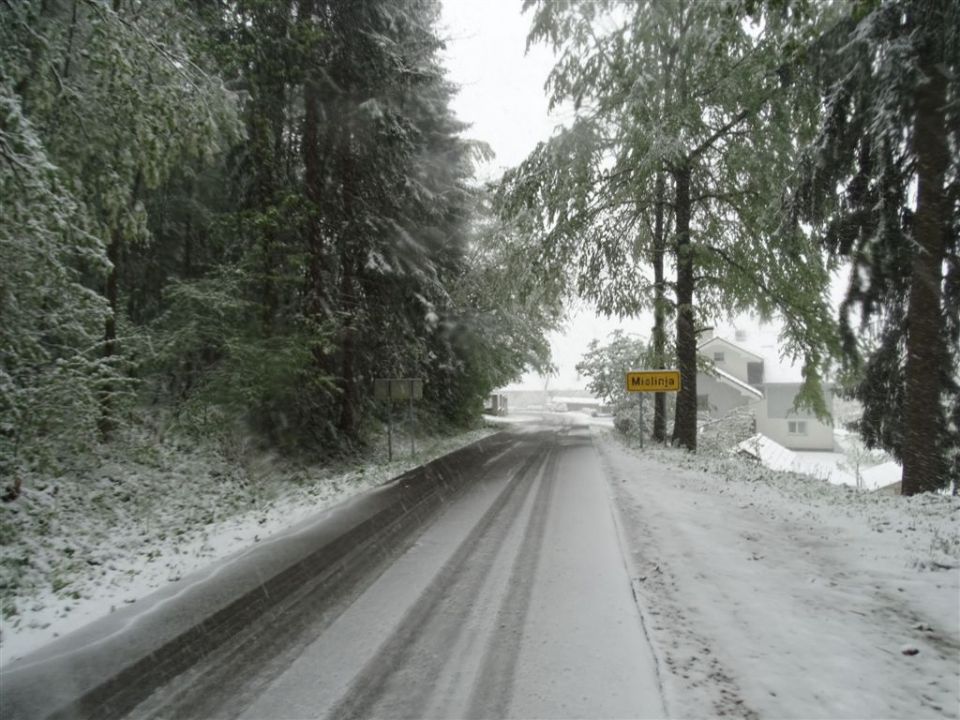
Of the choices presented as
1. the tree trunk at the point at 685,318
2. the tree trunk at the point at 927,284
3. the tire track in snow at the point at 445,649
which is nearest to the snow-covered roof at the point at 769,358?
the tree trunk at the point at 685,318

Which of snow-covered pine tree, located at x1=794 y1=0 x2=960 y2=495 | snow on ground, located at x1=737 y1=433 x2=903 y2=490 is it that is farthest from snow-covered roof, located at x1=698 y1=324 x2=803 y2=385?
snow-covered pine tree, located at x1=794 y1=0 x2=960 y2=495

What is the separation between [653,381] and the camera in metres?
13.8

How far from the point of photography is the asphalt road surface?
324cm

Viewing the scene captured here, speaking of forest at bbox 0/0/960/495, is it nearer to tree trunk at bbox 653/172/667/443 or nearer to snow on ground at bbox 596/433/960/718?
tree trunk at bbox 653/172/667/443

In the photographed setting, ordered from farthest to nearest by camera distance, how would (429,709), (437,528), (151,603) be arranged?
(437,528) → (151,603) → (429,709)

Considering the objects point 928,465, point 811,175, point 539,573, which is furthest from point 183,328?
point 928,465

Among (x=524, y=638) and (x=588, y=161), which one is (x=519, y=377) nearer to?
(x=588, y=161)

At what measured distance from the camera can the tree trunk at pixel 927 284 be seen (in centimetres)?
720

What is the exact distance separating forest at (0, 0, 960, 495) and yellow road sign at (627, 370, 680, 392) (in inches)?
44.5

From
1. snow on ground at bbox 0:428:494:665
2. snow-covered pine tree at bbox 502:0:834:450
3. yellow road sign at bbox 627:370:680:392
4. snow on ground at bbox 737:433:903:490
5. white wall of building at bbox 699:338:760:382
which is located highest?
snow-covered pine tree at bbox 502:0:834:450

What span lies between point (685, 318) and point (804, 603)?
35.9ft

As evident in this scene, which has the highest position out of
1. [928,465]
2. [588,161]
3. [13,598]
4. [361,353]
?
[588,161]

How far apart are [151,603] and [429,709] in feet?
11.2

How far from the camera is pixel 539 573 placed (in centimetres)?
546
